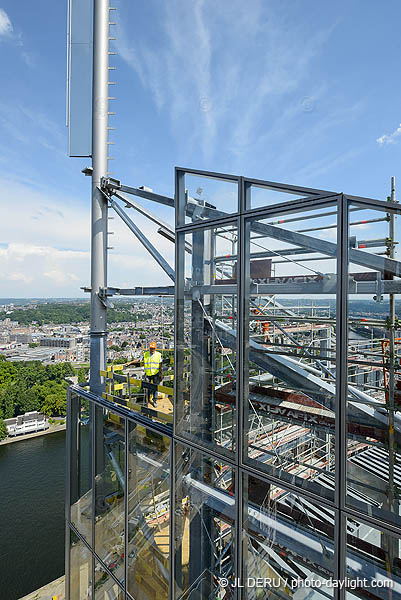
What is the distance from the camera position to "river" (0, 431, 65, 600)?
16.0m

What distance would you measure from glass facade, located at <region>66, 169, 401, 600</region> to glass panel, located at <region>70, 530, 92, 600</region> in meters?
0.95

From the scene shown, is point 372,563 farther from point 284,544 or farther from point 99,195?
point 99,195

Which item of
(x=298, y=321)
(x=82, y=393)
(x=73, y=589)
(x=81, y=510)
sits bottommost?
(x=73, y=589)

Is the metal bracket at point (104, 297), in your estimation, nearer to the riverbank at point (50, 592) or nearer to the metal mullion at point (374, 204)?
the metal mullion at point (374, 204)

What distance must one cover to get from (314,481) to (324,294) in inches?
72.5

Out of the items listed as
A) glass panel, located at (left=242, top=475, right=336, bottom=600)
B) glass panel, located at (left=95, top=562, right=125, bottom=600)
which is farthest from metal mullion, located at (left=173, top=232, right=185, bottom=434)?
glass panel, located at (left=95, top=562, right=125, bottom=600)

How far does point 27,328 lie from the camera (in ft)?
309

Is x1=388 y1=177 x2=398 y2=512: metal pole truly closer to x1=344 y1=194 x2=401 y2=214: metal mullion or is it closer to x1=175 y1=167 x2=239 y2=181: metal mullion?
x1=344 y1=194 x2=401 y2=214: metal mullion

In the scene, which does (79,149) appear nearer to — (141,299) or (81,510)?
(141,299)

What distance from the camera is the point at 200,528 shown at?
4.50 meters

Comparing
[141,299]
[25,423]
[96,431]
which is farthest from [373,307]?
[25,423]

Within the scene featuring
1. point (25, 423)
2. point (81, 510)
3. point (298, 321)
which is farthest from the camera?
point (25, 423)

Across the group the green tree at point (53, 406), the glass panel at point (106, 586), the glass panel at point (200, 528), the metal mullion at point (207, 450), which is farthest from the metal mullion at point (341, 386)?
the green tree at point (53, 406)

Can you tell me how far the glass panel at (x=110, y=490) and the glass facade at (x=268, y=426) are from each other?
0.05 m
